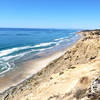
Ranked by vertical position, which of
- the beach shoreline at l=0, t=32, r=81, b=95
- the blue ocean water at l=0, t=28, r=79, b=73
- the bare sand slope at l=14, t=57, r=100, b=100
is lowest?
the beach shoreline at l=0, t=32, r=81, b=95

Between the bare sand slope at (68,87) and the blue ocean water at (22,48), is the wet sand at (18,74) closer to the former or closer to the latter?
the blue ocean water at (22,48)

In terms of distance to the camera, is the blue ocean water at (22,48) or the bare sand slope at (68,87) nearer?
the bare sand slope at (68,87)

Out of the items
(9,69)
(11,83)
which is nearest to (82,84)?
(11,83)

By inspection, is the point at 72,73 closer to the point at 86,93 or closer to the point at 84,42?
the point at 86,93

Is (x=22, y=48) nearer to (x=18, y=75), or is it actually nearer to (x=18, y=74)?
(x=18, y=74)

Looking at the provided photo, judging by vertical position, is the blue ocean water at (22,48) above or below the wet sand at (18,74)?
above

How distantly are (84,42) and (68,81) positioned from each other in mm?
13596

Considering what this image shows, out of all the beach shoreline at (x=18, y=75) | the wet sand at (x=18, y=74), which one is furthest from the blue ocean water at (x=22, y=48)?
the beach shoreline at (x=18, y=75)

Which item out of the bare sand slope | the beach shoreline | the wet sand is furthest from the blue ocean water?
the bare sand slope

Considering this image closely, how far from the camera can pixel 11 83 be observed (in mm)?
22938

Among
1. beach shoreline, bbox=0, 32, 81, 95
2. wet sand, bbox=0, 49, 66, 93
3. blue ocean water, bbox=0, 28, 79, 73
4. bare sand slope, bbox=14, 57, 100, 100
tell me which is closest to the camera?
bare sand slope, bbox=14, 57, 100, 100

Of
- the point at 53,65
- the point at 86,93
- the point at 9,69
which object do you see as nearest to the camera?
the point at 86,93

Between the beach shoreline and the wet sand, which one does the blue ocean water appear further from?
the beach shoreline

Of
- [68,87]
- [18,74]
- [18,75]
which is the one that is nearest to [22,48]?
[18,74]
